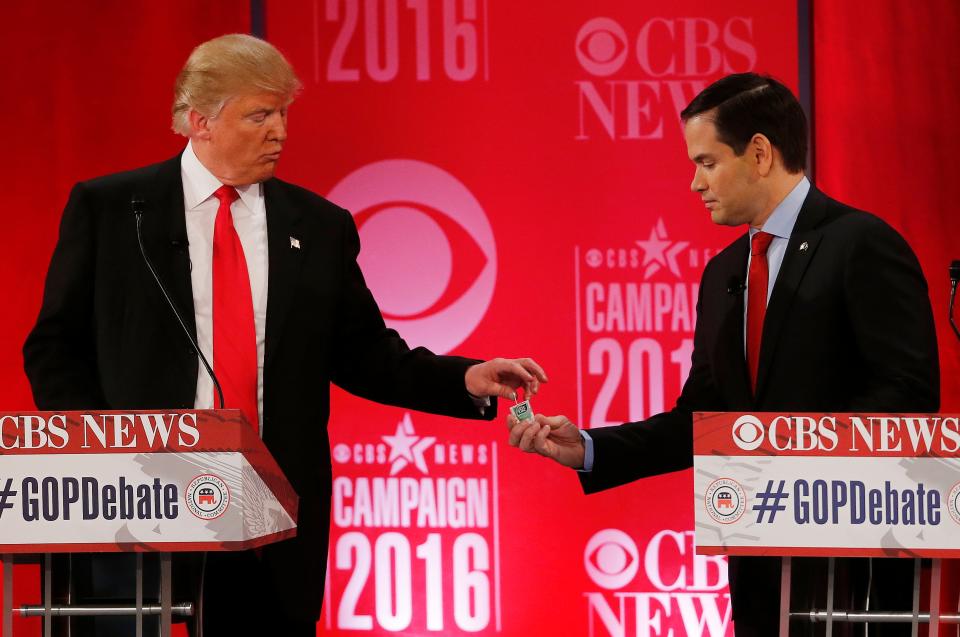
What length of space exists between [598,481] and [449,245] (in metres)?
1.50

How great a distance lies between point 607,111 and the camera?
12.8 ft

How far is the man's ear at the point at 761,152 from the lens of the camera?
244cm

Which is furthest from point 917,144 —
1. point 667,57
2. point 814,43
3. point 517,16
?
point 517,16

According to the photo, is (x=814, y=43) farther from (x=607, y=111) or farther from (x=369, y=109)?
(x=369, y=109)

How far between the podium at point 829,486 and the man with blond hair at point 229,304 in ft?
2.68

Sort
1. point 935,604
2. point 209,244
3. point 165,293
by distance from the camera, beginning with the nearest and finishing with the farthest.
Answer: point 935,604 < point 165,293 < point 209,244

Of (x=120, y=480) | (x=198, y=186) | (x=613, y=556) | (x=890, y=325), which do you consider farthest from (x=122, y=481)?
(x=613, y=556)

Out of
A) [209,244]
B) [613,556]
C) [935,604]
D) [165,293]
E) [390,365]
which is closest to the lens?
[935,604]

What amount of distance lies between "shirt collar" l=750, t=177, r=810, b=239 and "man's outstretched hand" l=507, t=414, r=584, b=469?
0.60m

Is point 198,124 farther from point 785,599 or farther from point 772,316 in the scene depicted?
point 785,599

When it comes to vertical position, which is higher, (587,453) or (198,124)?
(198,124)

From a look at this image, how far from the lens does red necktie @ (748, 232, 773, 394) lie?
231 centimetres

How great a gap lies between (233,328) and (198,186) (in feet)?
1.10

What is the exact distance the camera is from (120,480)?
5.55ft
